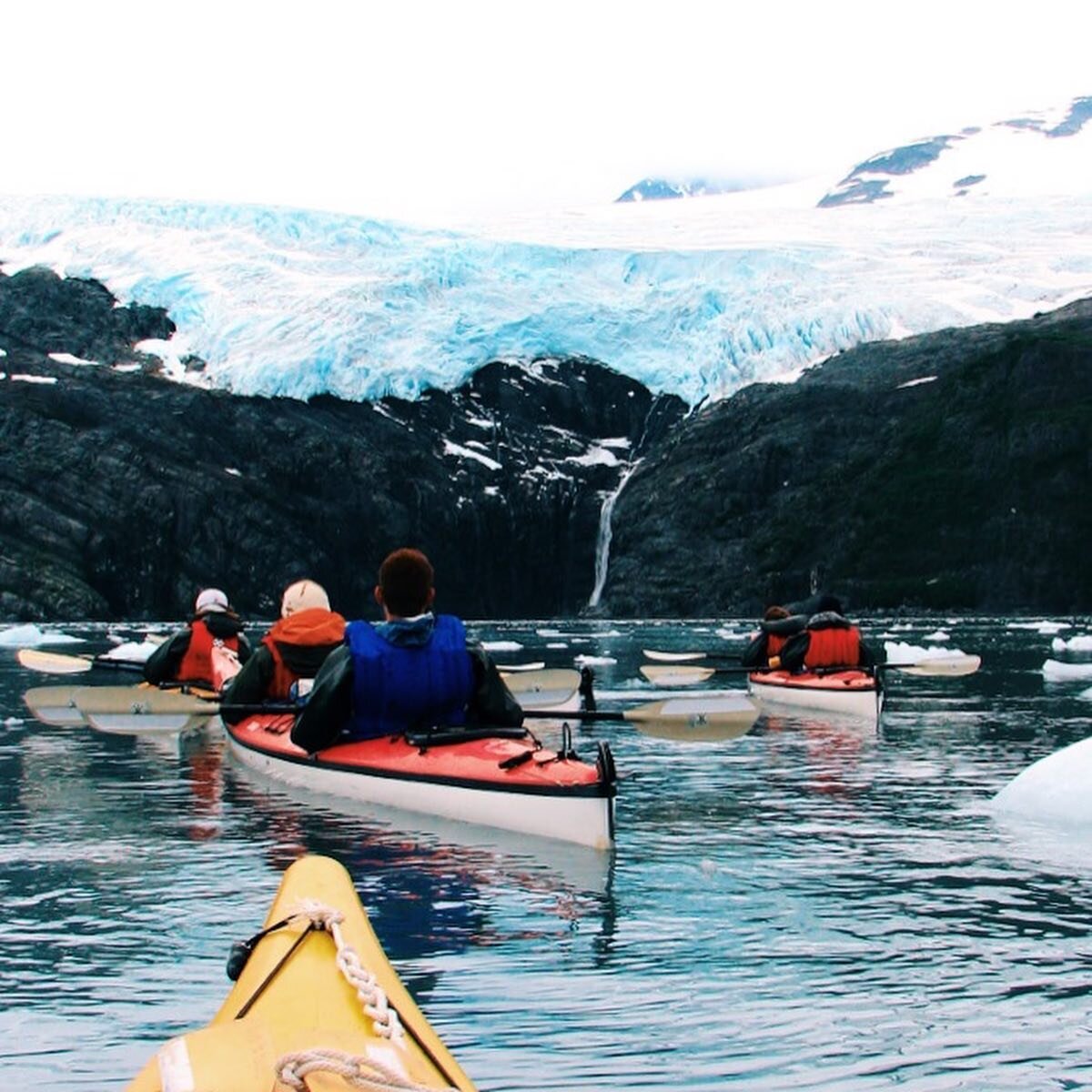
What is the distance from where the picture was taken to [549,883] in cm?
905

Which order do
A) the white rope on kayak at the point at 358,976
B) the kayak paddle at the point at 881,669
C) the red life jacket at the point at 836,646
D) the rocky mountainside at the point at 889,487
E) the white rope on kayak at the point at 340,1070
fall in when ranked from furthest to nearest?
1. the rocky mountainside at the point at 889,487
2. the red life jacket at the point at 836,646
3. the kayak paddle at the point at 881,669
4. the white rope on kayak at the point at 358,976
5. the white rope on kayak at the point at 340,1070

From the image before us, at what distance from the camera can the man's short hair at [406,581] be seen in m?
9.98

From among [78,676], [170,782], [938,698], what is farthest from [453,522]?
[170,782]

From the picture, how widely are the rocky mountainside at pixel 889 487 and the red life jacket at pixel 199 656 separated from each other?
72.3 m

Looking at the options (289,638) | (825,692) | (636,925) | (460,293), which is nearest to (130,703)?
(289,638)

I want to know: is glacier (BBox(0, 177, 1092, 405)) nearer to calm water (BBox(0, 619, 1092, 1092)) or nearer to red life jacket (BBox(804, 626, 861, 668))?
red life jacket (BBox(804, 626, 861, 668))

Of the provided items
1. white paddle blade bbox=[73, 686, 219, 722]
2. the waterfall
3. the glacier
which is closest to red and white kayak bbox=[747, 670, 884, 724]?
white paddle blade bbox=[73, 686, 219, 722]

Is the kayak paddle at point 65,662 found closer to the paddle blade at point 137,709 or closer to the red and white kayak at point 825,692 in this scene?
the paddle blade at point 137,709

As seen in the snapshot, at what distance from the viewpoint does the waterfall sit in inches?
3873

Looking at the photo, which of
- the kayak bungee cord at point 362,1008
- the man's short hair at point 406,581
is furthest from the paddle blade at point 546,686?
the kayak bungee cord at point 362,1008

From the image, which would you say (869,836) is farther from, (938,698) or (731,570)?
(731,570)

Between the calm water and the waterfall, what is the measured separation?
83.3m

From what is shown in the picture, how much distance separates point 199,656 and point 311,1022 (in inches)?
586

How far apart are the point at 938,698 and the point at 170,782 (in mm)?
14165
